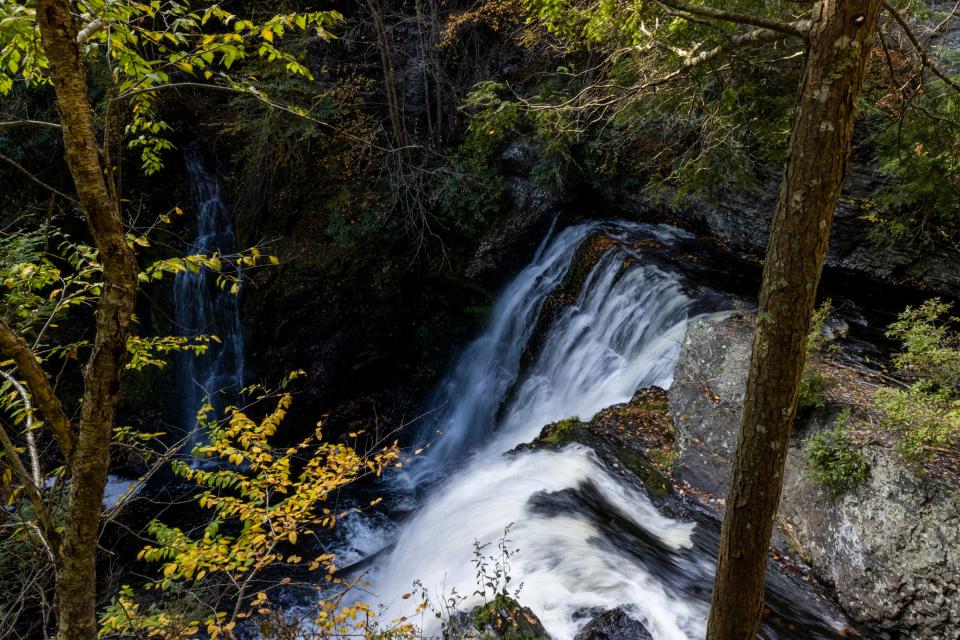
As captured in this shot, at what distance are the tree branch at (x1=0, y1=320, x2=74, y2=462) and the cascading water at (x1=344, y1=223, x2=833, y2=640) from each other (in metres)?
3.24

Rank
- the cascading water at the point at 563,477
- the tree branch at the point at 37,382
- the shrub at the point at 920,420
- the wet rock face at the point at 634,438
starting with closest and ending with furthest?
1. the tree branch at the point at 37,382
2. the shrub at the point at 920,420
3. the cascading water at the point at 563,477
4. the wet rock face at the point at 634,438

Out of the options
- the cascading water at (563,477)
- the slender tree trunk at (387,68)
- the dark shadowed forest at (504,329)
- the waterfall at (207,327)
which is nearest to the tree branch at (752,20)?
the dark shadowed forest at (504,329)

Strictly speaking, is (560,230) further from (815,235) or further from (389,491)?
(815,235)

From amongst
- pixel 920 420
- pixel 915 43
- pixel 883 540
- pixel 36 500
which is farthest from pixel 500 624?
pixel 915 43

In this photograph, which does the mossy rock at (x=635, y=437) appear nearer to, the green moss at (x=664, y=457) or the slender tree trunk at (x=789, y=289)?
the green moss at (x=664, y=457)

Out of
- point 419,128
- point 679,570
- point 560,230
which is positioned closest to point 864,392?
point 679,570

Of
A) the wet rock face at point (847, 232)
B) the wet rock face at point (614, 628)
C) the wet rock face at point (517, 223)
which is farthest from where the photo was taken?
the wet rock face at point (517, 223)

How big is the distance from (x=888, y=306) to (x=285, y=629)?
338 inches

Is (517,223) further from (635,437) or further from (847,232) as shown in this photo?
(635,437)

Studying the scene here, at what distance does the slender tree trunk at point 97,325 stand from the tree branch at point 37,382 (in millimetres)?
60

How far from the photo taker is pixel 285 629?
352 centimetres

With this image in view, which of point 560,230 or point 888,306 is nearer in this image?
point 888,306

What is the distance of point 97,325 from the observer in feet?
5.95

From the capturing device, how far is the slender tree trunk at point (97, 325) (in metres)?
1.69
